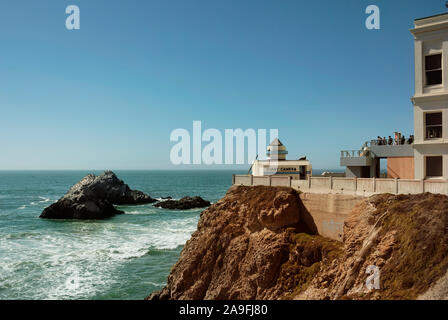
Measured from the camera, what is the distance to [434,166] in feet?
61.8

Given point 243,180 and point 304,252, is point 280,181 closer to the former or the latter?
point 243,180

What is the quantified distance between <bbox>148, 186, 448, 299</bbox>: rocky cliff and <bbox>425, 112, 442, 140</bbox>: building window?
523cm

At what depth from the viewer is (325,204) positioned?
64.9 feet

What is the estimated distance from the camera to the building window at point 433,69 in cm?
1852

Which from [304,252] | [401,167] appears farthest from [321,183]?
[401,167]

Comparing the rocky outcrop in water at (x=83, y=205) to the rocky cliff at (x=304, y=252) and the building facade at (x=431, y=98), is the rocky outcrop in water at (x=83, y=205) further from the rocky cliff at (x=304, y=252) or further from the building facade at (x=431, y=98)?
the building facade at (x=431, y=98)

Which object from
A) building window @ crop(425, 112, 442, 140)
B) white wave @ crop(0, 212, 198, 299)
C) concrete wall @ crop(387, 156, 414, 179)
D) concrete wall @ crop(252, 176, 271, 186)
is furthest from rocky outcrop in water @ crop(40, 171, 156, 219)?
building window @ crop(425, 112, 442, 140)

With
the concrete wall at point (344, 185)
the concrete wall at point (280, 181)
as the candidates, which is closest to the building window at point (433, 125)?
the concrete wall at point (344, 185)

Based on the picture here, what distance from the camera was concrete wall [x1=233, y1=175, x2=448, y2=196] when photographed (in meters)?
15.6

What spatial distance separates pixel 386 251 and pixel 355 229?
3022 mm

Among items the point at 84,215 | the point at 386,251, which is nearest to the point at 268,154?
the point at 386,251

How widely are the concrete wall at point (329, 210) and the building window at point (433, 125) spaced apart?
5633 millimetres

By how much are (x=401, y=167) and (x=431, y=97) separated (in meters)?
5.08
